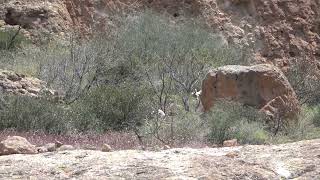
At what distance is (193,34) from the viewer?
1833 cm

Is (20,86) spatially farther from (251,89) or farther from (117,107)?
(251,89)

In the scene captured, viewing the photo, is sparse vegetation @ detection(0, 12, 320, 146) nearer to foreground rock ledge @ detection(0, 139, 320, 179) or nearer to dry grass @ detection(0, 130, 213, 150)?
dry grass @ detection(0, 130, 213, 150)

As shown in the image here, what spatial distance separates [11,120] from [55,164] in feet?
19.3

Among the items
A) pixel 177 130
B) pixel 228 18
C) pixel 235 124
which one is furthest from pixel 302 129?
pixel 228 18

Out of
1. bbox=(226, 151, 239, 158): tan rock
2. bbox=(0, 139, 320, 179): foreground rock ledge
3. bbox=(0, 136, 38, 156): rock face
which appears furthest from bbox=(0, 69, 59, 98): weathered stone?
bbox=(226, 151, 239, 158): tan rock

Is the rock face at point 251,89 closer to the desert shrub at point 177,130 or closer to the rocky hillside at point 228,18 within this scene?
the desert shrub at point 177,130

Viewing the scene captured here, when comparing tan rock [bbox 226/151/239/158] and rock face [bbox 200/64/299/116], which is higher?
tan rock [bbox 226/151/239/158]

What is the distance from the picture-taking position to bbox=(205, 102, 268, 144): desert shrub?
980cm

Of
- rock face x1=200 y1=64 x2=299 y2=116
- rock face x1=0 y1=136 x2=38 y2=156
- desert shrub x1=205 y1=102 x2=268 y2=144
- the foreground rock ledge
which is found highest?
the foreground rock ledge

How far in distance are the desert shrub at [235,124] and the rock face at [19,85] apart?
3118mm

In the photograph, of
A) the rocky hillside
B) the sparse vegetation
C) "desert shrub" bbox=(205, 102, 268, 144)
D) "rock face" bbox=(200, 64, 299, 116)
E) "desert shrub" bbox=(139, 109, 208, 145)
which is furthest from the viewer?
the rocky hillside

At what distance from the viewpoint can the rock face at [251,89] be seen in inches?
472

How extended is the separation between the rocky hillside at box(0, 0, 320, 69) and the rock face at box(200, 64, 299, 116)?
7.02 m

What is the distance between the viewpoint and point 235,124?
34.1ft
